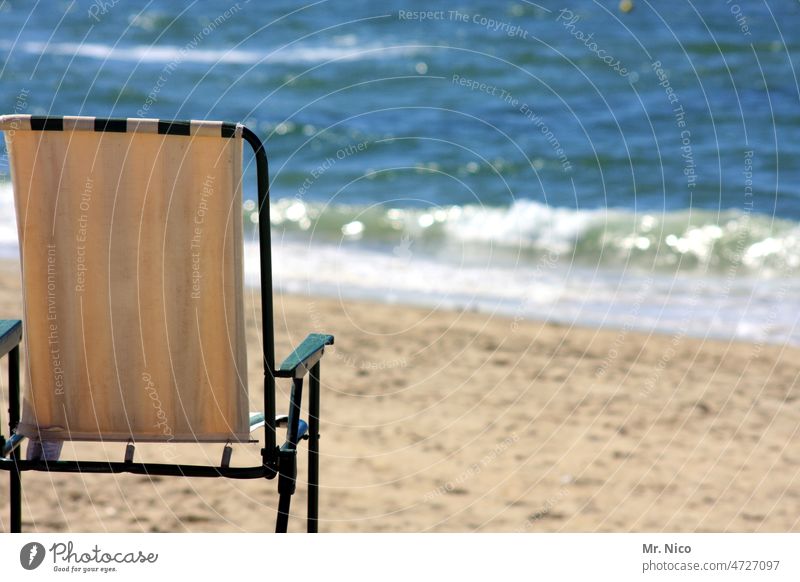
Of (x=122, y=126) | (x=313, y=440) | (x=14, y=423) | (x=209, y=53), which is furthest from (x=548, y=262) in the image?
(x=209, y=53)

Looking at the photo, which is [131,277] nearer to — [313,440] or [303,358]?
[303,358]

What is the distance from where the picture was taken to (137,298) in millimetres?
2465

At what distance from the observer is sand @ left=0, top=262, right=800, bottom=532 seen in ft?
11.9

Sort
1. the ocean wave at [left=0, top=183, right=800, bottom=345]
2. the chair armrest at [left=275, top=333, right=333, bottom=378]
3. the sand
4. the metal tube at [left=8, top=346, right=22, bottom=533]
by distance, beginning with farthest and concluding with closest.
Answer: the ocean wave at [left=0, top=183, right=800, bottom=345]
the sand
the metal tube at [left=8, top=346, right=22, bottom=533]
the chair armrest at [left=275, top=333, right=333, bottom=378]

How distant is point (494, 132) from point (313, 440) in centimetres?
790

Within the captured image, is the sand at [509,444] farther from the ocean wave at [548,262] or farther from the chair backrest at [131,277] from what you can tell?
the chair backrest at [131,277]

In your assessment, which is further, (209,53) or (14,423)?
(209,53)

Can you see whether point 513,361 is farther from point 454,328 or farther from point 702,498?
point 702,498

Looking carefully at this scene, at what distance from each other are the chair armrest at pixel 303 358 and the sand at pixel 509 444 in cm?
111

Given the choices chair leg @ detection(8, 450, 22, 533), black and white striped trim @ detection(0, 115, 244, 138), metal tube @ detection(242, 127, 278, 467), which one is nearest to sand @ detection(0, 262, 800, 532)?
chair leg @ detection(8, 450, 22, 533)

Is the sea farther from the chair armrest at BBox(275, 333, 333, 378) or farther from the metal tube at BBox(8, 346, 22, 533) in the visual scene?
the metal tube at BBox(8, 346, 22, 533)

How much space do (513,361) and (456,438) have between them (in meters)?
0.95

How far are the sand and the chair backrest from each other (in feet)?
3.54

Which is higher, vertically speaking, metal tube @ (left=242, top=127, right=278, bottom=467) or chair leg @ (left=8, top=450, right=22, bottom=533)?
metal tube @ (left=242, top=127, right=278, bottom=467)
